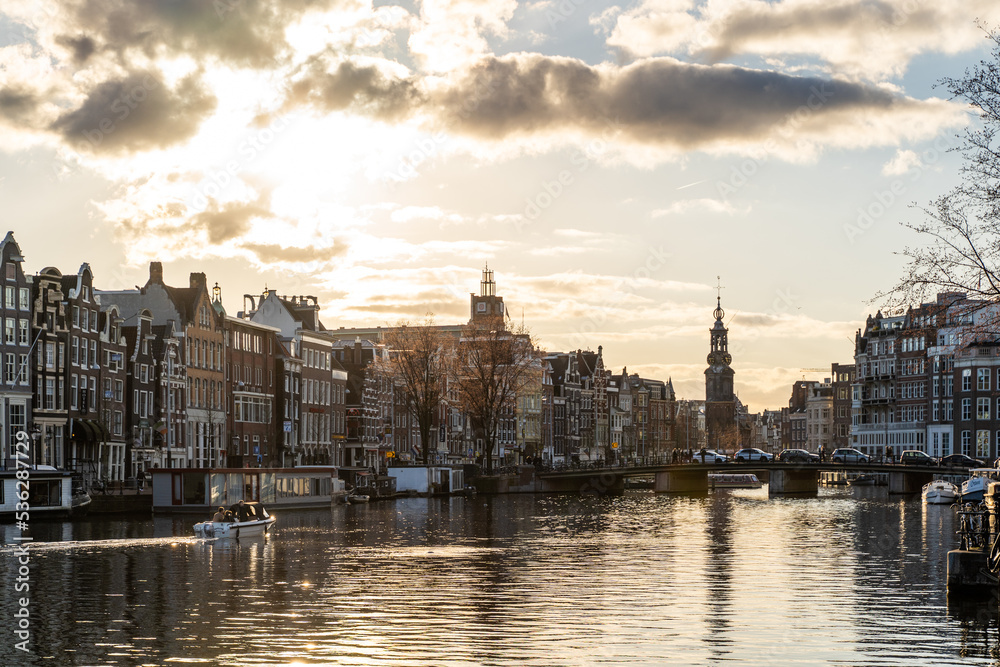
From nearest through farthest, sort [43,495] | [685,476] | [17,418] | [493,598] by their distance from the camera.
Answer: [493,598] → [43,495] → [17,418] → [685,476]

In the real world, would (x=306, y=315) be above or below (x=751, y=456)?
above

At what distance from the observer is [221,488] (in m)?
95.1

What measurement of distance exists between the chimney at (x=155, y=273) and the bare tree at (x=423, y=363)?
24.6 metres

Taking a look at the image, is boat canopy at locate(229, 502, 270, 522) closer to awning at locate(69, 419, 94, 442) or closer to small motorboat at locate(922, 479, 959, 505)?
awning at locate(69, 419, 94, 442)

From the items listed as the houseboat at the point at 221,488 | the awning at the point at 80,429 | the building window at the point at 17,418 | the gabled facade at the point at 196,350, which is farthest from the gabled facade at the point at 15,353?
the gabled facade at the point at 196,350

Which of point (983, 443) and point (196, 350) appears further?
point (983, 443)

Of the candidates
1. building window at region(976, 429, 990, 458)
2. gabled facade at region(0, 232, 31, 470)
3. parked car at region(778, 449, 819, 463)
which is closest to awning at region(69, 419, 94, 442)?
gabled facade at region(0, 232, 31, 470)

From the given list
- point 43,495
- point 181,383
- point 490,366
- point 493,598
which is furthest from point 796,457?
point 493,598

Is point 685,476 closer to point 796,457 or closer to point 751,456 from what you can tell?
point 751,456

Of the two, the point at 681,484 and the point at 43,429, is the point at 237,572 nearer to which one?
the point at 43,429

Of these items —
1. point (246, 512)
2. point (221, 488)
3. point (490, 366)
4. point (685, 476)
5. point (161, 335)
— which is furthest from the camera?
point (685, 476)

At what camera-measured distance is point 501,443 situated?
624ft

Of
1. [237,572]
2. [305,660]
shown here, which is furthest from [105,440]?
[305,660]

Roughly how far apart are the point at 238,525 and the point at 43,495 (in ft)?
76.5
